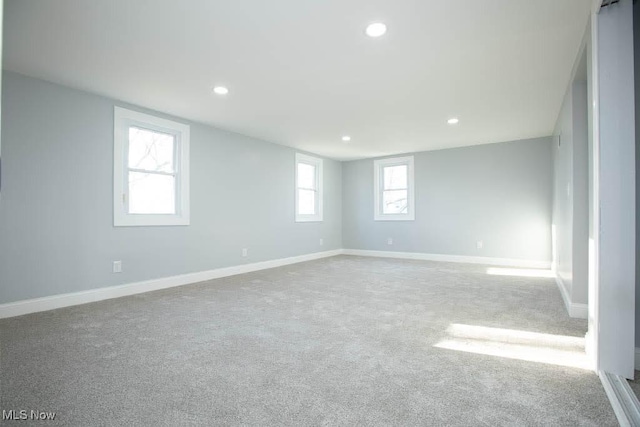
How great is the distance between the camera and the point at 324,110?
167 inches

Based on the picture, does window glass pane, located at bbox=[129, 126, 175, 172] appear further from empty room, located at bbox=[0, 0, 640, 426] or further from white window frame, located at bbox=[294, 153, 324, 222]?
white window frame, located at bbox=[294, 153, 324, 222]

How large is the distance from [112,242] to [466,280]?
4498 mm

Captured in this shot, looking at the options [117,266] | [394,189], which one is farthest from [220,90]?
[394,189]

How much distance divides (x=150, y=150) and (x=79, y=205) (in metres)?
1.10

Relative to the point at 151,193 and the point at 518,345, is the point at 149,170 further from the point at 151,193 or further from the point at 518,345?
the point at 518,345

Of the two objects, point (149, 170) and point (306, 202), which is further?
point (306, 202)

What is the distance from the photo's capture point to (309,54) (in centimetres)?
280

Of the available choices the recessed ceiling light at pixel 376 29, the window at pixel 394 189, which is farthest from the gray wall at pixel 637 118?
the window at pixel 394 189

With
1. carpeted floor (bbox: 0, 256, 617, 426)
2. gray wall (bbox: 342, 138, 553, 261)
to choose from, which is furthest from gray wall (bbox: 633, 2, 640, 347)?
gray wall (bbox: 342, 138, 553, 261)

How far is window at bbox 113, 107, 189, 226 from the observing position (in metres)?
3.87

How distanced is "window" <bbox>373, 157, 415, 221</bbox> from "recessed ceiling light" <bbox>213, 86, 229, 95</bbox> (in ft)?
14.7
